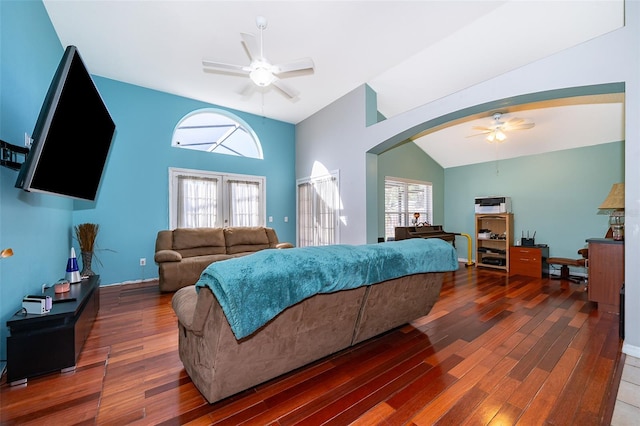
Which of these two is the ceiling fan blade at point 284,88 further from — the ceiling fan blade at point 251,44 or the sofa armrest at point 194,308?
the sofa armrest at point 194,308

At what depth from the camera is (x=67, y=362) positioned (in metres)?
1.91

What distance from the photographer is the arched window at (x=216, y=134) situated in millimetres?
5095

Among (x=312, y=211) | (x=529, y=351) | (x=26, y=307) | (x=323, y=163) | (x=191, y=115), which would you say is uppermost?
(x=191, y=115)

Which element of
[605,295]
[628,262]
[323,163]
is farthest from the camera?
[323,163]

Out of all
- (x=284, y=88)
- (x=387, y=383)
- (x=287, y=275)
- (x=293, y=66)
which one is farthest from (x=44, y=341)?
(x=284, y=88)

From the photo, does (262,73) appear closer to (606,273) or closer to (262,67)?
(262,67)

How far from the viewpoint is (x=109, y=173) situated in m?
4.26

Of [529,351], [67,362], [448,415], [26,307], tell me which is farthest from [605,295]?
[26,307]

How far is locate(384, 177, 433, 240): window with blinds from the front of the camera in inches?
238

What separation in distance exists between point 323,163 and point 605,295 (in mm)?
4616

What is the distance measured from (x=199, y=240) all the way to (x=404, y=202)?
4626 mm

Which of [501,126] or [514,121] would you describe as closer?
[514,121]

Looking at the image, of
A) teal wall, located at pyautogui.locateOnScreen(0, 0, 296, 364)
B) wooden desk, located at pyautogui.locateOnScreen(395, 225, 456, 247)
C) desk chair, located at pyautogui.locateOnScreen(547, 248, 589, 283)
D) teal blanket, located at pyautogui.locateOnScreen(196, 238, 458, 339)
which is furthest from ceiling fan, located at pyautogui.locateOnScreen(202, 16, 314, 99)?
desk chair, located at pyautogui.locateOnScreen(547, 248, 589, 283)

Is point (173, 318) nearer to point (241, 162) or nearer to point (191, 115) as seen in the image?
point (241, 162)
